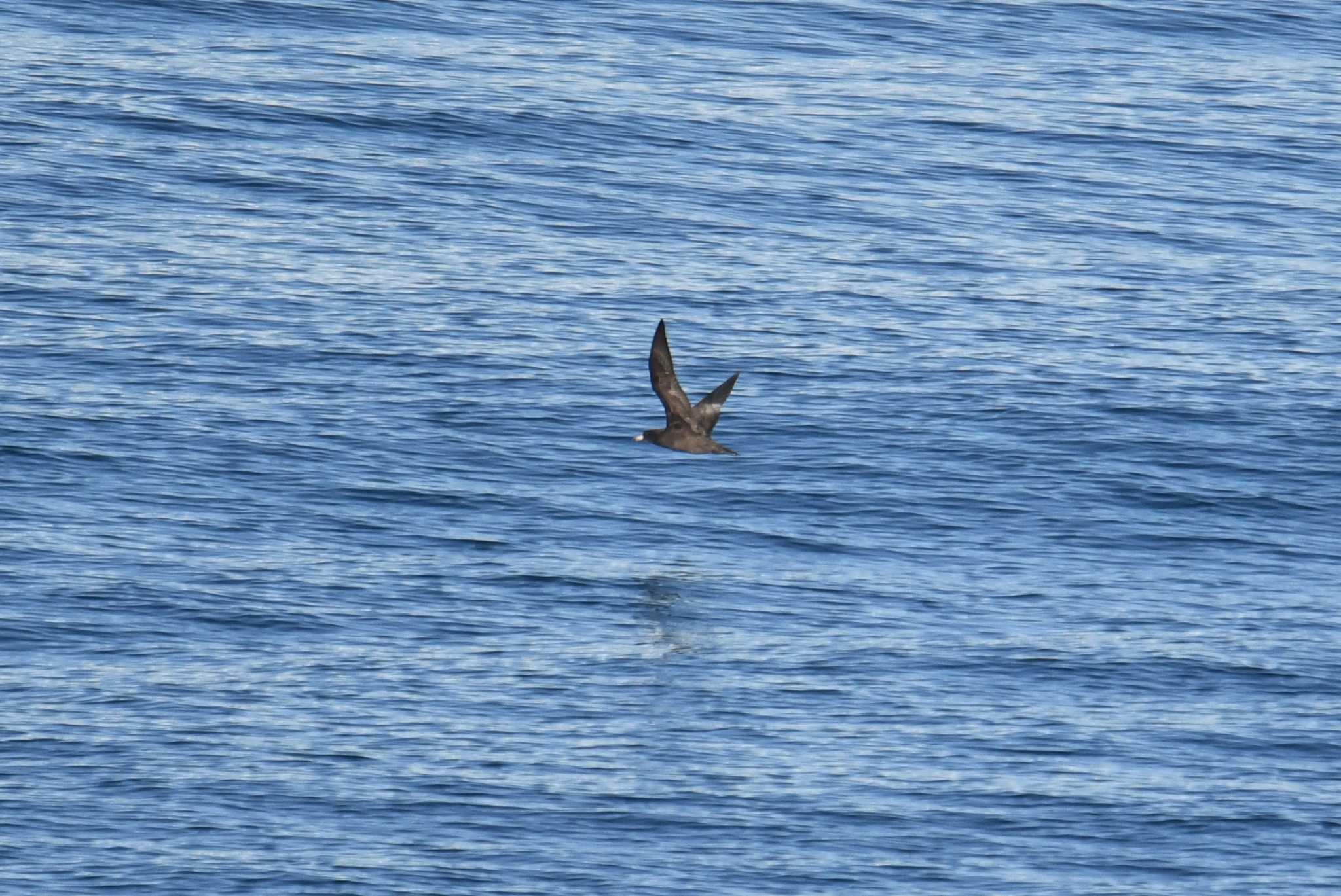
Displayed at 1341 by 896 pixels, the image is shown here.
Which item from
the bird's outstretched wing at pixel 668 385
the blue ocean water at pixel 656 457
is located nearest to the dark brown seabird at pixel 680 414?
the bird's outstretched wing at pixel 668 385

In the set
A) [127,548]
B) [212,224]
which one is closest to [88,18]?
[212,224]

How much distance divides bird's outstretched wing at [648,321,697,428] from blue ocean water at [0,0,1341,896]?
3.57 meters

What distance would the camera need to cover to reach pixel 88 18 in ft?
208

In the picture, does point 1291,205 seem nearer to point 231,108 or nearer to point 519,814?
point 231,108

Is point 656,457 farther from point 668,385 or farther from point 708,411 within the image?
point 668,385

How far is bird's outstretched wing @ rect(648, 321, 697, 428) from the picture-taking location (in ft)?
104

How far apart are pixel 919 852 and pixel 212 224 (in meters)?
27.4

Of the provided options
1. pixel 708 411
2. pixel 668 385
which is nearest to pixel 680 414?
pixel 708 411

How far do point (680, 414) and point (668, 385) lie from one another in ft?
2.15

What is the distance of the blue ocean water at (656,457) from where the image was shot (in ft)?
97.2

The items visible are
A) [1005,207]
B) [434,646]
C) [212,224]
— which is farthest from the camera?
[1005,207]

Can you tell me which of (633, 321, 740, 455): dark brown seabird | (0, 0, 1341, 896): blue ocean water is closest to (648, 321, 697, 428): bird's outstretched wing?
(633, 321, 740, 455): dark brown seabird

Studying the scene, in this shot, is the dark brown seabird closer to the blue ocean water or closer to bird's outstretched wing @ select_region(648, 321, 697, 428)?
bird's outstretched wing @ select_region(648, 321, 697, 428)

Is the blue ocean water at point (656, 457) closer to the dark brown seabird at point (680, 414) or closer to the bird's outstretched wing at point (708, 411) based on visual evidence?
the dark brown seabird at point (680, 414)
